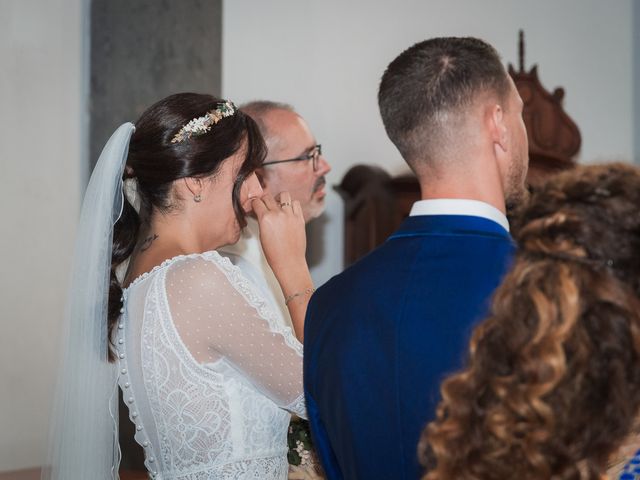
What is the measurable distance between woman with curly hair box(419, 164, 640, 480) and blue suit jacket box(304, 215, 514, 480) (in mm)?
243

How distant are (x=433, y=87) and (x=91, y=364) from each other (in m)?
1.06

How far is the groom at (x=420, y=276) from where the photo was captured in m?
1.46

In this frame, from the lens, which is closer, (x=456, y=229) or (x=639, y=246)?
(x=639, y=246)

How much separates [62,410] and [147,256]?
0.45 m

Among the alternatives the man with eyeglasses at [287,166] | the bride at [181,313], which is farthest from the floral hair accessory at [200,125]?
the man with eyeglasses at [287,166]

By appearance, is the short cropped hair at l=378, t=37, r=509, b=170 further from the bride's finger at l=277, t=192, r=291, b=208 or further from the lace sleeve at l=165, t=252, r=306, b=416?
the bride's finger at l=277, t=192, r=291, b=208

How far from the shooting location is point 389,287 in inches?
59.7

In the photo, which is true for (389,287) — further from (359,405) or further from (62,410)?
(62,410)

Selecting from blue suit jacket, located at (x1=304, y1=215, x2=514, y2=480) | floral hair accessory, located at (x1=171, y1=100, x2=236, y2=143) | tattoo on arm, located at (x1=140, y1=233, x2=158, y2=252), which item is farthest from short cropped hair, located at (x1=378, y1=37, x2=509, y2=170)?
tattoo on arm, located at (x1=140, y1=233, x2=158, y2=252)

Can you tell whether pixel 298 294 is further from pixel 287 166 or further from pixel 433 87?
pixel 287 166

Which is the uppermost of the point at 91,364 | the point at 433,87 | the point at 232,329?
the point at 433,87

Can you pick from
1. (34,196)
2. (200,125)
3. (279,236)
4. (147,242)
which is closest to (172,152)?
(200,125)

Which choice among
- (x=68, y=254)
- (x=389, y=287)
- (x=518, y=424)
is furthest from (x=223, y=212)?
(x=68, y=254)

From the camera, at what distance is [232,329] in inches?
76.3
